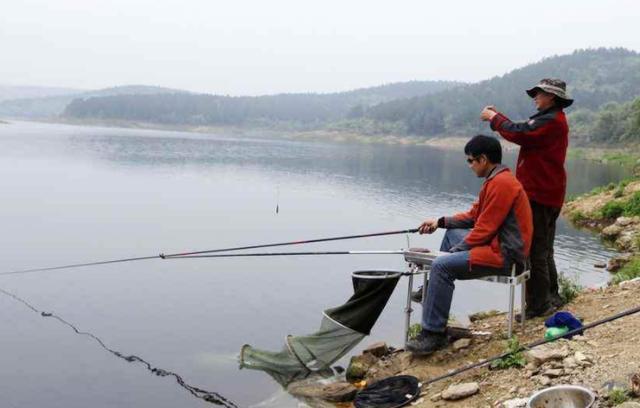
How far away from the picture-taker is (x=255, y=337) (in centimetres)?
1033

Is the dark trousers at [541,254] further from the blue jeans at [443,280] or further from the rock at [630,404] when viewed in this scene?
the rock at [630,404]

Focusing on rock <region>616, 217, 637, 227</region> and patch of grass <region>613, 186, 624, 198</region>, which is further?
patch of grass <region>613, 186, 624, 198</region>

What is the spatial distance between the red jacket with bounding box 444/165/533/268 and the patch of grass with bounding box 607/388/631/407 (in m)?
1.69

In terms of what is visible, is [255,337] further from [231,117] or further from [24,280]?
[231,117]

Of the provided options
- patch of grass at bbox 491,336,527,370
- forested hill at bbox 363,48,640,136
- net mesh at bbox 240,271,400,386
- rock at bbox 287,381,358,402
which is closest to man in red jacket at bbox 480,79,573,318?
patch of grass at bbox 491,336,527,370

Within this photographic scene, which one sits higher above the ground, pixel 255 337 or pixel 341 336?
pixel 341 336

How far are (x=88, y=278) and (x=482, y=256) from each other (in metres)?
10.1

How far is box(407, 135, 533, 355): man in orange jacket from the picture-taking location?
6148 mm

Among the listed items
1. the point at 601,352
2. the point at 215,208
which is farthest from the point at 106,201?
the point at 601,352

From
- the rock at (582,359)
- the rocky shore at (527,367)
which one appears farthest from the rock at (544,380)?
the rock at (582,359)

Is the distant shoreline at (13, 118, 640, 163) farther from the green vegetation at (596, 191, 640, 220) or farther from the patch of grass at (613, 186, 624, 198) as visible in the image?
the green vegetation at (596, 191, 640, 220)

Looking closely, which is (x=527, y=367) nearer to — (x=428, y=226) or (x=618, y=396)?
(x=618, y=396)

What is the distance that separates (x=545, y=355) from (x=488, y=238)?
119 centimetres

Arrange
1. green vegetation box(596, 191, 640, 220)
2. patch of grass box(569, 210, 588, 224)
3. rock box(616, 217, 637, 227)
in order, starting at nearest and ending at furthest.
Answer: rock box(616, 217, 637, 227) < green vegetation box(596, 191, 640, 220) < patch of grass box(569, 210, 588, 224)
